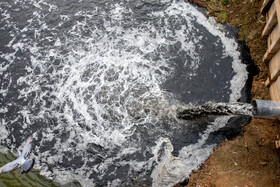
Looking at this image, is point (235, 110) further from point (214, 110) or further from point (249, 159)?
point (249, 159)

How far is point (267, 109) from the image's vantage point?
520 centimetres

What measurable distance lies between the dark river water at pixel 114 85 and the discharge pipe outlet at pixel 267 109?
119 cm

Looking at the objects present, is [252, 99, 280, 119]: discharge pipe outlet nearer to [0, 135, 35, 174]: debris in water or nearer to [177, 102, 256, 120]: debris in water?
[177, 102, 256, 120]: debris in water

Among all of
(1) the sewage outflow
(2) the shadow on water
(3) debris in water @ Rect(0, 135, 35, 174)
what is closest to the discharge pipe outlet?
(1) the sewage outflow

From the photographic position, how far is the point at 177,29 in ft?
28.2

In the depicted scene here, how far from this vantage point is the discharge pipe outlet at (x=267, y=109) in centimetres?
516

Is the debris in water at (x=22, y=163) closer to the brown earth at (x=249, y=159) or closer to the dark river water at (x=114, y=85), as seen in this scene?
the dark river water at (x=114, y=85)

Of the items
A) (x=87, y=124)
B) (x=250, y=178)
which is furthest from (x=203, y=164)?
(x=87, y=124)

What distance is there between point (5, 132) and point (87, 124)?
2311 mm

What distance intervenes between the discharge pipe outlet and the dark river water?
1195 millimetres

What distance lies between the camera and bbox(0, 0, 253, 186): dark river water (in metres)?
6.19

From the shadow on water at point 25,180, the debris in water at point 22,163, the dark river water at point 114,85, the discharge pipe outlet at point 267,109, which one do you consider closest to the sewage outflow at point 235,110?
the discharge pipe outlet at point 267,109

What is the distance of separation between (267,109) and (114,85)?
4.30 metres

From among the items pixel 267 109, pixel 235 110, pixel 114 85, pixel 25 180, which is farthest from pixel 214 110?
pixel 25 180
